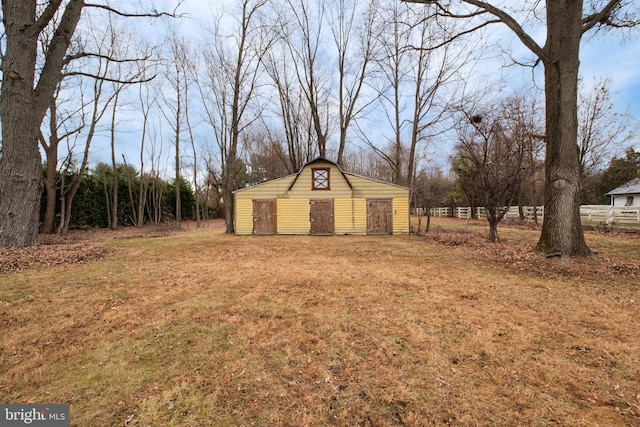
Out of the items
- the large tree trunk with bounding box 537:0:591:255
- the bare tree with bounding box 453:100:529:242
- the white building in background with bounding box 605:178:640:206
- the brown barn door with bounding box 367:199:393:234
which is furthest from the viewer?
the white building in background with bounding box 605:178:640:206

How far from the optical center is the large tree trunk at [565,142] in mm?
6711

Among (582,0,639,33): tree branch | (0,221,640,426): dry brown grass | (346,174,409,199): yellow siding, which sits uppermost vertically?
(582,0,639,33): tree branch

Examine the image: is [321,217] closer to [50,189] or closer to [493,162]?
[493,162]

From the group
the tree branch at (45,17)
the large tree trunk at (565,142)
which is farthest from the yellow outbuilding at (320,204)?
the tree branch at (45,17)

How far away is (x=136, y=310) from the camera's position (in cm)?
392

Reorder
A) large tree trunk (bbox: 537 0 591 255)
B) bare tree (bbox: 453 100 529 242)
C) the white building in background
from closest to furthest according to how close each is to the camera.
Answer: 1. large tree trunk (bbox: 537 0 591 255)
2. bare tree (bbox: 453 100 529 242)
3. the white building in background

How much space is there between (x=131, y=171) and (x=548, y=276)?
2792 cm

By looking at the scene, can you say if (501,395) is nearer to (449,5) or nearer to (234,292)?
(234,292)

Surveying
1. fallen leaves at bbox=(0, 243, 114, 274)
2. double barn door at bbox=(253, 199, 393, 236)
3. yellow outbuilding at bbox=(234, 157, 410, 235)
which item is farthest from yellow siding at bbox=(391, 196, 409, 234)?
fallen leaves at bbox=(0, 243, 114, 274)

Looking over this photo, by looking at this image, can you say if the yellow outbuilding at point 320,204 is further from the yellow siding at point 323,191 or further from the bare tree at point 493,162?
the bare tree at point 493,162

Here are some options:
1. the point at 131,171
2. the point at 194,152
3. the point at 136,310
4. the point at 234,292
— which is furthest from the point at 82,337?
the point at 131,171

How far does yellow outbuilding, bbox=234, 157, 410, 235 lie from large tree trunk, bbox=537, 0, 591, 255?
8.36 metres

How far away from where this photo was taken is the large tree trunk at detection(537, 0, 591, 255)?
22.0 feet

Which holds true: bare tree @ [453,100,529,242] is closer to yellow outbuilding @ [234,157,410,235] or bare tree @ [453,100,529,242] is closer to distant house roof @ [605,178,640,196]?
yellow outbuilding @ [234,157,410,235]
